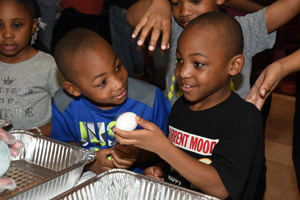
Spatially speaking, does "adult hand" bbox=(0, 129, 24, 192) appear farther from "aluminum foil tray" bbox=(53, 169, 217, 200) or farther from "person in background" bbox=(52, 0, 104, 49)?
"person in background" bbox=(52, 0, 104, 49)

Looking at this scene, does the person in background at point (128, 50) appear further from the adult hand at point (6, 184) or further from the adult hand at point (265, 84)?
the adult hand at point (6, 184)

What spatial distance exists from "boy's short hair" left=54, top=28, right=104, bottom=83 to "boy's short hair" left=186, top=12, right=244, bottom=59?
1.07 feet

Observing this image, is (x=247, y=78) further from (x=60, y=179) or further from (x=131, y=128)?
(x=60, y=179)

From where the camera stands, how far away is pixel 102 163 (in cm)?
114

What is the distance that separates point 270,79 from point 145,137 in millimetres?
553

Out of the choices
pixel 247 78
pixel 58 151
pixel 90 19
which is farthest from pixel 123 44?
pixel 58 151

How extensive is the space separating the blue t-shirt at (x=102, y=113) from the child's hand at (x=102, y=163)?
11cm

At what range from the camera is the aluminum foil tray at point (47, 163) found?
0.93m

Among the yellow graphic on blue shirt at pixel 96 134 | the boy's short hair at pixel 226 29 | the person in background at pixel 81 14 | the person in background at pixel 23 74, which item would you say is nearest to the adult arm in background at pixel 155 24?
the boy's short hair at pixel 226 29

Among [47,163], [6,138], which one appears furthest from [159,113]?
[6,138]

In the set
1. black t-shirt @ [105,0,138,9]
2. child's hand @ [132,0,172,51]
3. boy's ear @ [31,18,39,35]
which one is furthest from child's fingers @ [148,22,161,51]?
black t-shirt @ [105,0,138,9]

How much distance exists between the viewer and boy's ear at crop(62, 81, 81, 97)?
1.27m

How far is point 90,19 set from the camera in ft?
10.8

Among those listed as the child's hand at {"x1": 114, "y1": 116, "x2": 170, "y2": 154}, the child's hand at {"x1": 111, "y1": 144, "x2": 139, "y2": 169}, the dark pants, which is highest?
the child's hand at {"x1": 114, "y1": 116, "x2": 170, "y2": 154}
